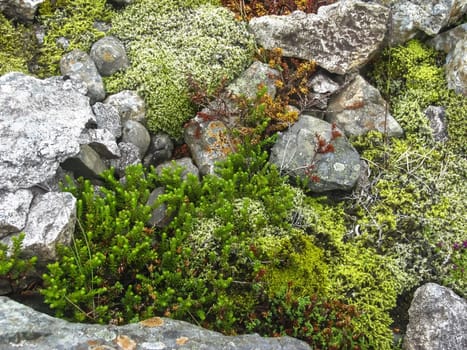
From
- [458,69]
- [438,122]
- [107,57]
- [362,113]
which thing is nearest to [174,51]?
[107,57]

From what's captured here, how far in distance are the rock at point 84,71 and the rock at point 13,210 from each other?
192 cm

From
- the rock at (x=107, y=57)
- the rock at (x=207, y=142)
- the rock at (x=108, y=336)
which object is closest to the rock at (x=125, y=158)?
the rock at (x=207, y=142)

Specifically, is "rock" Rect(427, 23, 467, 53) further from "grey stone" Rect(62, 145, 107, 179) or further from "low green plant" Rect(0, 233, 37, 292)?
"low green plant" Rect(0, 233, 37, 292)

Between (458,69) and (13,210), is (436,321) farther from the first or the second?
(13,210)

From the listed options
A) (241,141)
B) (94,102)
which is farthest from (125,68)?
(241,141)

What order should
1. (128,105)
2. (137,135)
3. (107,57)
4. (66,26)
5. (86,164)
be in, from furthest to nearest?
(66,26) → (107,57) → (128,105) → (137,135) → (86,164)

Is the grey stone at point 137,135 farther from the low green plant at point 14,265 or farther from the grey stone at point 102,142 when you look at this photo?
the low green plant at point 14,265

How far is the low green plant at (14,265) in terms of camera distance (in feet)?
13.8

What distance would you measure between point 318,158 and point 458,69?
103 inches

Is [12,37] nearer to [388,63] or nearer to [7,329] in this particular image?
[7,329]

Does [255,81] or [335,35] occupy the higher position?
[335,35]

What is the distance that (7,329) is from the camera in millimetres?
3314

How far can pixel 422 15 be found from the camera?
670cm

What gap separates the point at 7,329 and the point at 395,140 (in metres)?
5.17
